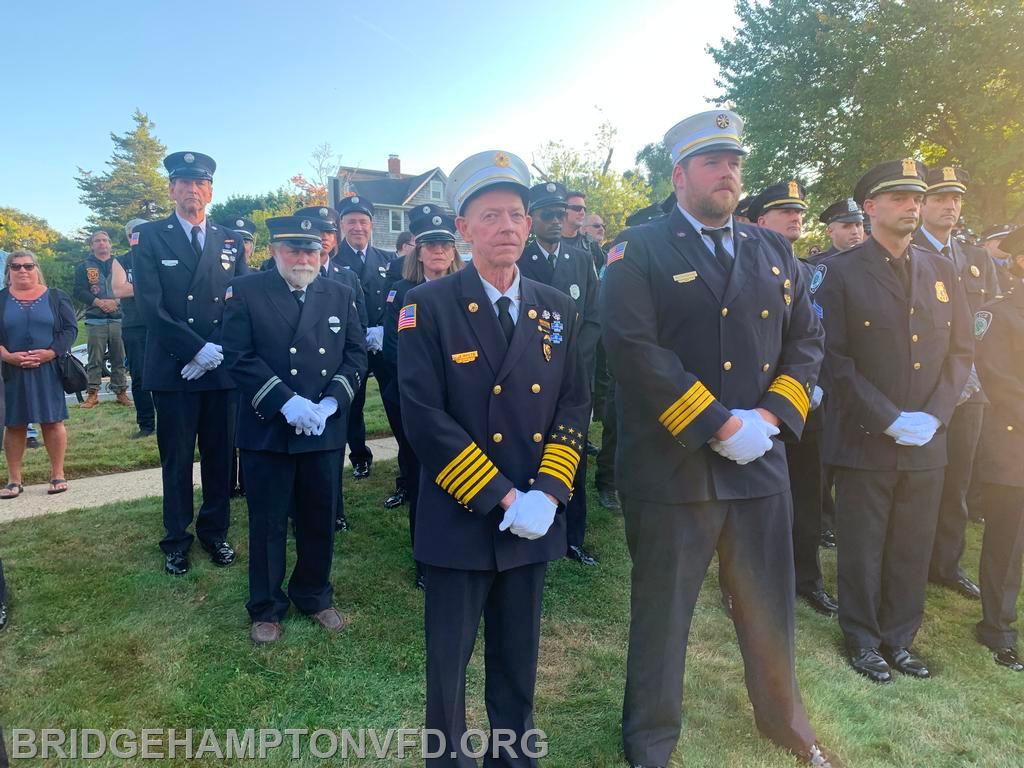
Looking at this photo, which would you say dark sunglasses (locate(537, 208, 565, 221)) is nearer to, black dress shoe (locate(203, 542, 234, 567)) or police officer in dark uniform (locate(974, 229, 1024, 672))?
police officer in dark uniform (locate(974, 229, 1024, 672))

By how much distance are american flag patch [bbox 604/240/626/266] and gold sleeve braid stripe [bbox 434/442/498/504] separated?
1071 mm

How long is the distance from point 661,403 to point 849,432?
1599 mm

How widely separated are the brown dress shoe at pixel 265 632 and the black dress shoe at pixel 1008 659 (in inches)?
163

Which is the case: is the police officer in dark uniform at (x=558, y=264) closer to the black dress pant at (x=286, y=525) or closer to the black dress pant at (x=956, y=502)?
the black dress pant at (x=286, y=525)

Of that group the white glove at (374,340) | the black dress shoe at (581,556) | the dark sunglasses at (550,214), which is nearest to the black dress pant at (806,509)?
the black dress shoe at (581,556)

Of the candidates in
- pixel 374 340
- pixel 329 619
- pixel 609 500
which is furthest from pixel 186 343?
pixel 609 500

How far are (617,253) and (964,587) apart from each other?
12.6 feet

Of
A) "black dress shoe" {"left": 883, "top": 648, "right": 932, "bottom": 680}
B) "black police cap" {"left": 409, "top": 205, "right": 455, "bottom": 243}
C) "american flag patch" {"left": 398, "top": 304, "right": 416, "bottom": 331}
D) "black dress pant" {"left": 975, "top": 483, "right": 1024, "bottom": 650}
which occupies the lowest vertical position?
"black dress shoe" {"left": 883, "top": 648, "right": 932, "bottom": 680}

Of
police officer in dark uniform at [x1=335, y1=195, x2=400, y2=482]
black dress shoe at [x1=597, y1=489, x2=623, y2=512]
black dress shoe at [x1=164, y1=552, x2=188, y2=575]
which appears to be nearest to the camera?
black dress shoe at [x1=164, y1=552, x2=188, y2=575]

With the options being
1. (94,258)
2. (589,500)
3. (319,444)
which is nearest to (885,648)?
(589,500)

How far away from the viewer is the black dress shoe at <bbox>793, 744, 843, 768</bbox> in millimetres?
2588

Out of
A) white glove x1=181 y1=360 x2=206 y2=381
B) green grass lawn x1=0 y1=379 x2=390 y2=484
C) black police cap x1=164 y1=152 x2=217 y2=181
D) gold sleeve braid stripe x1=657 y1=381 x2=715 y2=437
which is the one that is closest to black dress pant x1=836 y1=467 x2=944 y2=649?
gold sleeve braid stripe x1=657 y1=381 x2=715 y2=437

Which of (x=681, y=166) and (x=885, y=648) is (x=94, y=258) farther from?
(x=885, y=648)

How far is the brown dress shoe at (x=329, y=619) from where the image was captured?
3.67m
